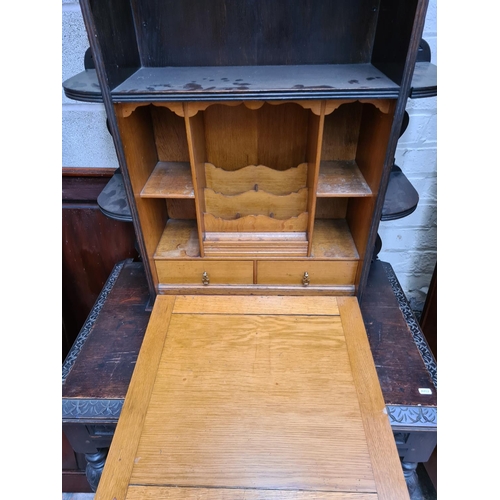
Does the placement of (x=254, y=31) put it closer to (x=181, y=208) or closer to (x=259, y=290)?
(x=181, y=208)

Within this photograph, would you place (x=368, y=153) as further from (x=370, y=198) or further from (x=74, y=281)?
(x=74, y=281)

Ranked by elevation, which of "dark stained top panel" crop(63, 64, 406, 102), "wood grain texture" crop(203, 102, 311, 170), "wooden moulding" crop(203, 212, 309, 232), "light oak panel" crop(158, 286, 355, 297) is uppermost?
"dark stained top panel" crop(63, 64, 406, 102)

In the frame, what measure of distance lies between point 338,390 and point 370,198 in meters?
0.51

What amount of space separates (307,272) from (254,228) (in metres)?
0.22

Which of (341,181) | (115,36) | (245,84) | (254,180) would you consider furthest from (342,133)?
(115,36)

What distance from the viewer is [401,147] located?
1.42 m

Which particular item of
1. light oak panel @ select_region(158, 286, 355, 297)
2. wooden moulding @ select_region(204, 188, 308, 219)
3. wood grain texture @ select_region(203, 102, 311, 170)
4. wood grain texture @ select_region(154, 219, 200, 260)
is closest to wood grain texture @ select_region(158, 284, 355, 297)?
light oak panel @ select_region(158, 286, 355, 297)

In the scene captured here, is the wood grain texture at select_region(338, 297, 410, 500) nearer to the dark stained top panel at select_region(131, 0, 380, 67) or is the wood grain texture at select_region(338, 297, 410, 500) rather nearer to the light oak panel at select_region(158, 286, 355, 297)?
the light oak panel at select_region(158, 286, 355, 297)

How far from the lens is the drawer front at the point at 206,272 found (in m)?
1.17

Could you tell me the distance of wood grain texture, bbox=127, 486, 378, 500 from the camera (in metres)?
0.69

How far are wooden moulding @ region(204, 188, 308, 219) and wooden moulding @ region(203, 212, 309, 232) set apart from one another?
36 millimetres

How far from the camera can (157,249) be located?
1199 mm

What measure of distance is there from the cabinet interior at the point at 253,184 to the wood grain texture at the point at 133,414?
22cm

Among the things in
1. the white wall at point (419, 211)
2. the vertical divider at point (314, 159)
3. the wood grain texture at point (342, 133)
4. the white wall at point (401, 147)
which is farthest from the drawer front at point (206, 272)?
the white wall at point (419, 211)
